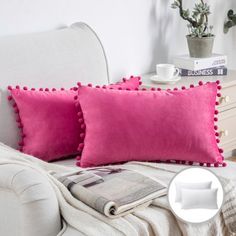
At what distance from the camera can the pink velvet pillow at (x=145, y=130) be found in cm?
198

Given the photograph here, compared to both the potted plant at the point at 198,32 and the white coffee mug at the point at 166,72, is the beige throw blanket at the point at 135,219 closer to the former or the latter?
the white coffee mug at the point at 166,72

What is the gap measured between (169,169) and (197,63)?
105cm

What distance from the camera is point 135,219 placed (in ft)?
4.96

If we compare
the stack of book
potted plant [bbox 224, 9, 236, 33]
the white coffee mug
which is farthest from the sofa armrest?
potted plant [bbox 224, 9, 236, 33]

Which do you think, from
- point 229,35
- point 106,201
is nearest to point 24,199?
point 106,201

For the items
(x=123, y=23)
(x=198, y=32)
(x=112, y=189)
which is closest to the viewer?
(x=112, y=189)

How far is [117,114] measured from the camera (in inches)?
78.2

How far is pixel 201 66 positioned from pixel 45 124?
1.09 meters

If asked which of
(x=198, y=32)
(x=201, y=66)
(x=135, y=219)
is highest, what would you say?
(x=198, y=32)

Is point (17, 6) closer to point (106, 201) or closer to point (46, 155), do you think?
point (46, 155)

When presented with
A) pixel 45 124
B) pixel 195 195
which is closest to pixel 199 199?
pixel 195 195

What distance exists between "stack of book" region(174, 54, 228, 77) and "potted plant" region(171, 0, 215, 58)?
41 mm

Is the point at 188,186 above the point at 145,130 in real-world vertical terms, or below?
above

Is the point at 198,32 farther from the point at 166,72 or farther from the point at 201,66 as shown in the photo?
the point at 166,72
